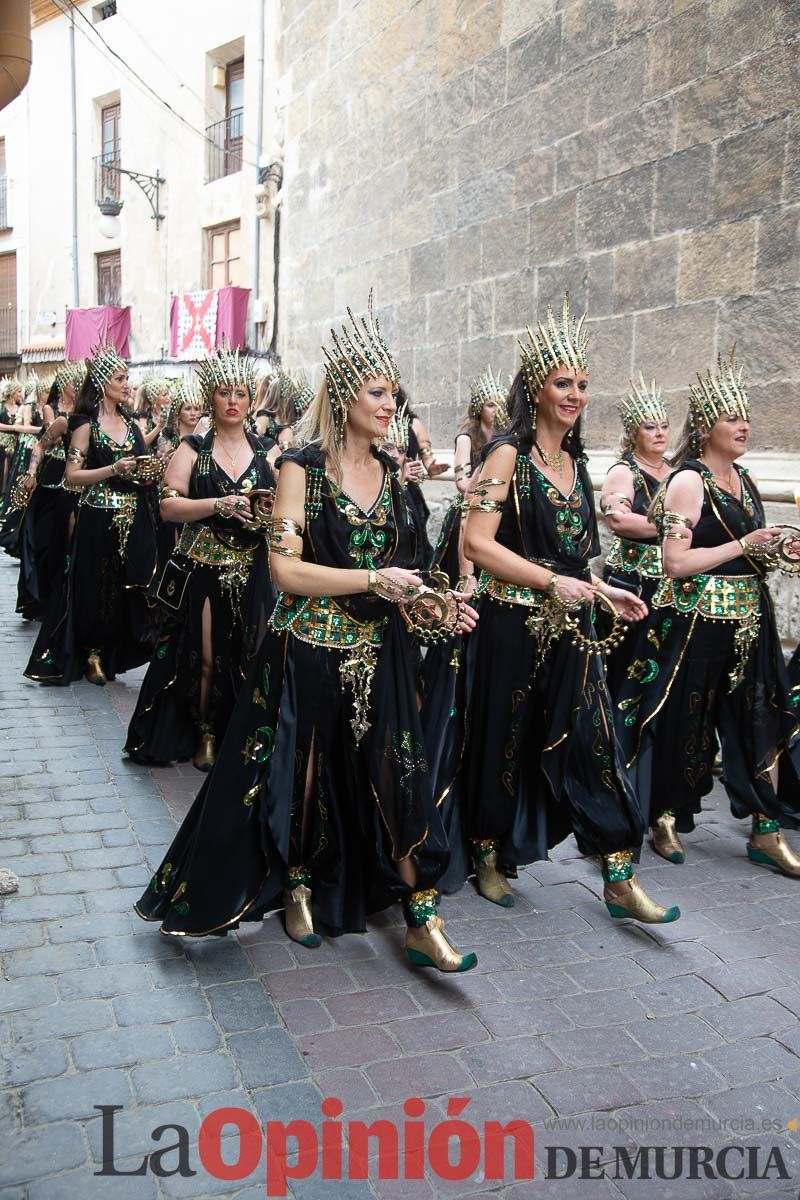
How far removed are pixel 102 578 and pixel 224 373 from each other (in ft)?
8.38

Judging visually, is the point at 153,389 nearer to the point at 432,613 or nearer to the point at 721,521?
the point at 721,521

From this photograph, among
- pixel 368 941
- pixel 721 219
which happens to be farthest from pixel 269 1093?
pixel 721 219

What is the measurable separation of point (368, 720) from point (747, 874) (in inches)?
81.9

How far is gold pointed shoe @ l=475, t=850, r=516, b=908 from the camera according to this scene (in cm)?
417

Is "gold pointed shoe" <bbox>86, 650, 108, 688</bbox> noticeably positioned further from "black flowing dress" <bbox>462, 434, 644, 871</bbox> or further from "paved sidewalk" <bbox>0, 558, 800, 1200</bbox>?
"black flowing dress" <bbox>462, 434, 644, 871</bbox>

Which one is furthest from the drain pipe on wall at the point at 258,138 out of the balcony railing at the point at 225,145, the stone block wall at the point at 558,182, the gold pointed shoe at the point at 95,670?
the gold pointed shoe at the point at 95,670

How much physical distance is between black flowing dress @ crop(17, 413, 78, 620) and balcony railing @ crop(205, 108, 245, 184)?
1405 cm

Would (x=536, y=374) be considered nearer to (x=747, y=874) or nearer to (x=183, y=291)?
(x=747, y=874)

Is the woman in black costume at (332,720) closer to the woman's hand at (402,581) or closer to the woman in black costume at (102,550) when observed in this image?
the woman's hand at (402,581)

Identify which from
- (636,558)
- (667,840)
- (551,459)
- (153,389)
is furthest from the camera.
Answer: (153,389)

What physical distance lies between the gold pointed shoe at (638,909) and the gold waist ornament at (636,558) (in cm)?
198

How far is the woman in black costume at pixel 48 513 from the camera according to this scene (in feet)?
27.9

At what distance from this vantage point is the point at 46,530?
8.88 meters

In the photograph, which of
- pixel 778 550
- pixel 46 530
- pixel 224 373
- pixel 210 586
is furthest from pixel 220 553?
pixel 46 530
